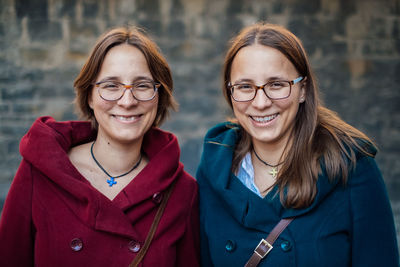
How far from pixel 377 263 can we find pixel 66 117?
4899mm

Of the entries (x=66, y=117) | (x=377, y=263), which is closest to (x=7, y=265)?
(x=377, y=263)

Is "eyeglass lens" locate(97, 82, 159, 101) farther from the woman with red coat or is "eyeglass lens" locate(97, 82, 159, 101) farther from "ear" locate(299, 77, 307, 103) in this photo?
"ear" locate(299, 77, 307, 103)

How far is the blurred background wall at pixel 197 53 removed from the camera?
5.88 meters

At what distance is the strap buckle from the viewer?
87.5 inches

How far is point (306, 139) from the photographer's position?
95.7 inches

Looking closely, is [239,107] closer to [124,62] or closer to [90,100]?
[124,62]

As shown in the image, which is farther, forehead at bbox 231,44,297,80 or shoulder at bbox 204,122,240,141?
shoulder at bbox 204,122,240,141

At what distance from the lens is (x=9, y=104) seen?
19.7 ft

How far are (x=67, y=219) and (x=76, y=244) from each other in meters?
0.14

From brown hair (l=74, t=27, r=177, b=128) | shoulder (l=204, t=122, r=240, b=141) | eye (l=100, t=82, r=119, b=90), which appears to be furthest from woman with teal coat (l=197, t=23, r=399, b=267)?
eye (l=100, t=82, r=119, b=90)

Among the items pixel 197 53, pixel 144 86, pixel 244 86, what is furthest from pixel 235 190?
pixel 197 53

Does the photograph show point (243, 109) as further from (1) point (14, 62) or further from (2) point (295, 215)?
(1) point (14, 62)

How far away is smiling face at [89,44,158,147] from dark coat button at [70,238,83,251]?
62cm

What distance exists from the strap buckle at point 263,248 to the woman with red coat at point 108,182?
0.48m
